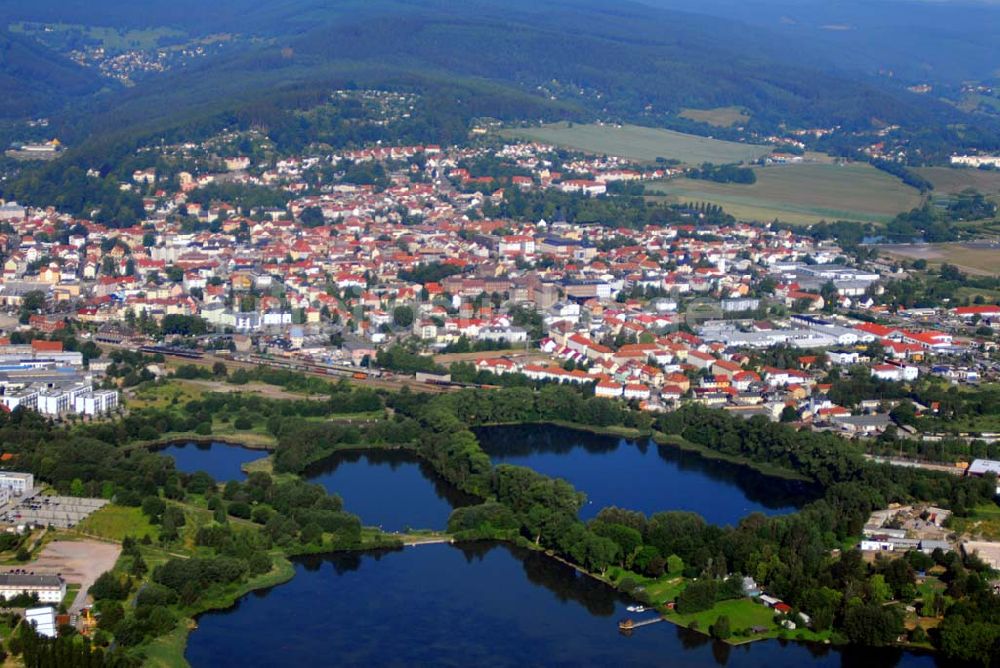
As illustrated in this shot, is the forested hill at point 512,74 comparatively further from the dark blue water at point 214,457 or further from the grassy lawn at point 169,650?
the grassy lawn at point 169,650

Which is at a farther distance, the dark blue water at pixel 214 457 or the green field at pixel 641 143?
the green field at pixel 641 143

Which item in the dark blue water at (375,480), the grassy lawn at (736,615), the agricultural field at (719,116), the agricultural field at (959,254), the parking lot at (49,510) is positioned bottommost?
the agricultural field at (719,116)

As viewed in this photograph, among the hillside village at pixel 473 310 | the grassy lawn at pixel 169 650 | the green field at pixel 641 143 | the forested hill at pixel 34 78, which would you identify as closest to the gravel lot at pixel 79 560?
the hillside village at pixel 473 310

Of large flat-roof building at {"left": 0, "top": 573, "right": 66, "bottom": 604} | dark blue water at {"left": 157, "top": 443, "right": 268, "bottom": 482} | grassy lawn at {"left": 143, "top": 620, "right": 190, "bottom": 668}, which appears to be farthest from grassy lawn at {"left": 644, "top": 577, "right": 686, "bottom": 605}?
dark blue water at {"left": 157, "top": 443, "right": 268, "bottom": 482}

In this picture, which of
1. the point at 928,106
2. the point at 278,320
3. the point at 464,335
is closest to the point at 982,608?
the point at 464,335

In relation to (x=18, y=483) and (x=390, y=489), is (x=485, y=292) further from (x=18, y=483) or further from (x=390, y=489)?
(x=18, y=483)

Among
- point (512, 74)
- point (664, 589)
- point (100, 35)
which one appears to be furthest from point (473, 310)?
point (100, 35)
